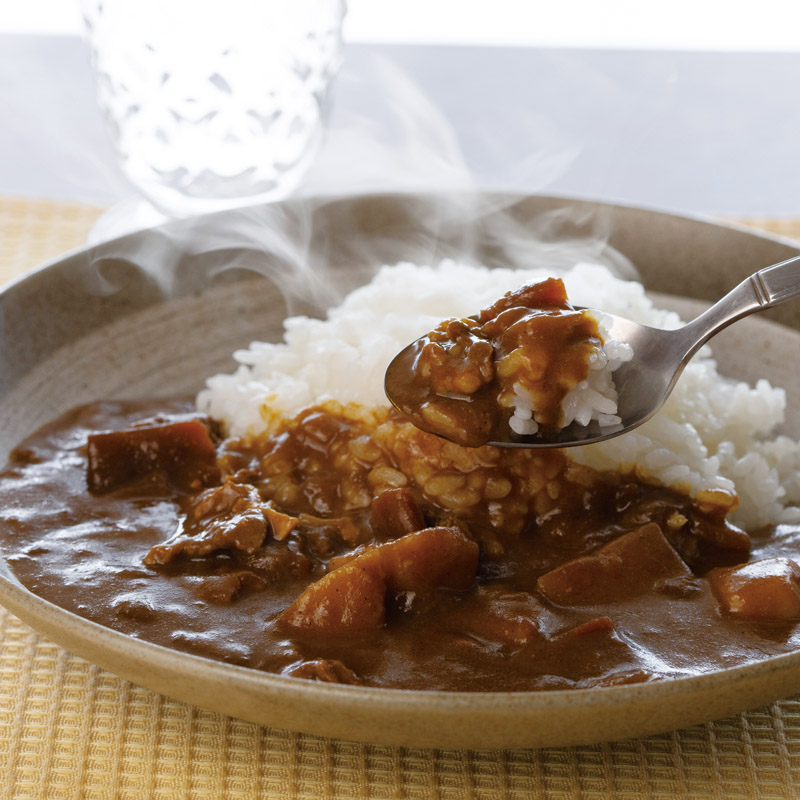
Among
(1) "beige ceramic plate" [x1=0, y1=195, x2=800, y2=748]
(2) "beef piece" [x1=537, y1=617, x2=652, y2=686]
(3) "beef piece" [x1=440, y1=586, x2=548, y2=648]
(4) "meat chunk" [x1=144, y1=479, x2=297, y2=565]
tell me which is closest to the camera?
(2) "beef piece" [x1=537, y1=617, x2=652, y2=686]

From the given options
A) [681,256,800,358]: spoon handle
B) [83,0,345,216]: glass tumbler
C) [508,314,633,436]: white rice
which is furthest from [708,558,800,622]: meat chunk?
[83,0,345,216]: glass tumbler

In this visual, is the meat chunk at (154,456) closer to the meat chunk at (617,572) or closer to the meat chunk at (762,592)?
the meat chunk at (617,572)

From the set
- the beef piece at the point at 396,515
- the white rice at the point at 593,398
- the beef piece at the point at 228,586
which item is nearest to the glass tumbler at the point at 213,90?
the white rice at the point at 593,398

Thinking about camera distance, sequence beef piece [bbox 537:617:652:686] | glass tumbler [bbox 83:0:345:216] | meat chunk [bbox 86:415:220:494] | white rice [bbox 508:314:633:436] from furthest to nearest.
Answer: glass tumbler [bbox 83:0:345:216] → meat chunk [bbox 86:415:220:494] → white rice [bbox 508:314:633:436] → beef piece [bbox 537:617:652:686]

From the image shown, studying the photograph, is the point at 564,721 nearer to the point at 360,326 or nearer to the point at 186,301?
the point at 360,326

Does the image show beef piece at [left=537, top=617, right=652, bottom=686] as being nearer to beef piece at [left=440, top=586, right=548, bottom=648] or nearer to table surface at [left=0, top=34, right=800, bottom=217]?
beef piece at [left=440, top=586, right=548, bottom=648]

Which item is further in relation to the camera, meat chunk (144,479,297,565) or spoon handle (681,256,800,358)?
spoon handle (681,256,800,358)

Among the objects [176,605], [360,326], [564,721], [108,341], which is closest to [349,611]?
[176,605]
